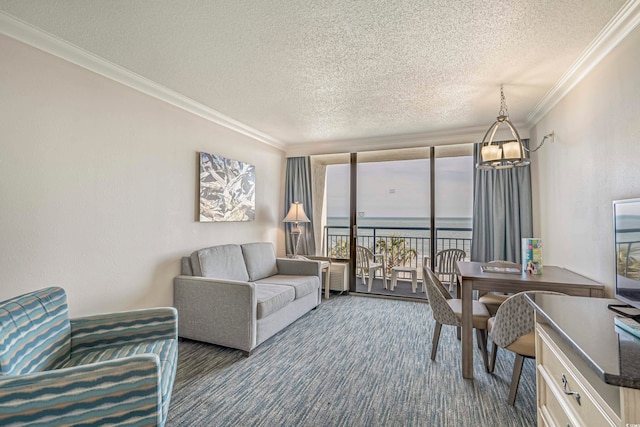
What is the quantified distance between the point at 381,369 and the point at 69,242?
2684 millimetres

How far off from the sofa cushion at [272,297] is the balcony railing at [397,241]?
2507 millimetres

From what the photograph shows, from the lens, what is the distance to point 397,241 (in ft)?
19.5

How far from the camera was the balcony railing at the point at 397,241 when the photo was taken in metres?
5.67

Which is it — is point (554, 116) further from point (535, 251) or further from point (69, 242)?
point (69, 242)

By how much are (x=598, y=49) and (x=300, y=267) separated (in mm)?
3617

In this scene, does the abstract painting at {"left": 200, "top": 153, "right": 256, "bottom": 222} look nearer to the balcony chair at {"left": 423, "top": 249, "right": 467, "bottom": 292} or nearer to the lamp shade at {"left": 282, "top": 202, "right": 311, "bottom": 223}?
the lamp shade at {"left": 282, "top": 202, "right": 311, "bottom": 223}

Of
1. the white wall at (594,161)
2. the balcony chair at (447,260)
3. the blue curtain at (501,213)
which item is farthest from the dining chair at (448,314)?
the balcony chair at (447,260)

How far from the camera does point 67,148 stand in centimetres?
222

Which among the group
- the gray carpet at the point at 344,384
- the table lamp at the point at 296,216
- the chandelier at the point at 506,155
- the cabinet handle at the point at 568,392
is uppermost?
the chandelier at the point at 506,155

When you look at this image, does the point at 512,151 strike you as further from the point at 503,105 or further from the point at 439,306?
the point at 439,306

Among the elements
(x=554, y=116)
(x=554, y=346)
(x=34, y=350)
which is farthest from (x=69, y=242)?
(x=554, y=116)

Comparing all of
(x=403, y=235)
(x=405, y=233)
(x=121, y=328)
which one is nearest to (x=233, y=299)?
(x=121, y=328)

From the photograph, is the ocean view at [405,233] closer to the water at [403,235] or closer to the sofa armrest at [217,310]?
the water at [403,235]

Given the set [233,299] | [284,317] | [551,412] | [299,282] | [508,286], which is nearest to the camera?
[551,412]
